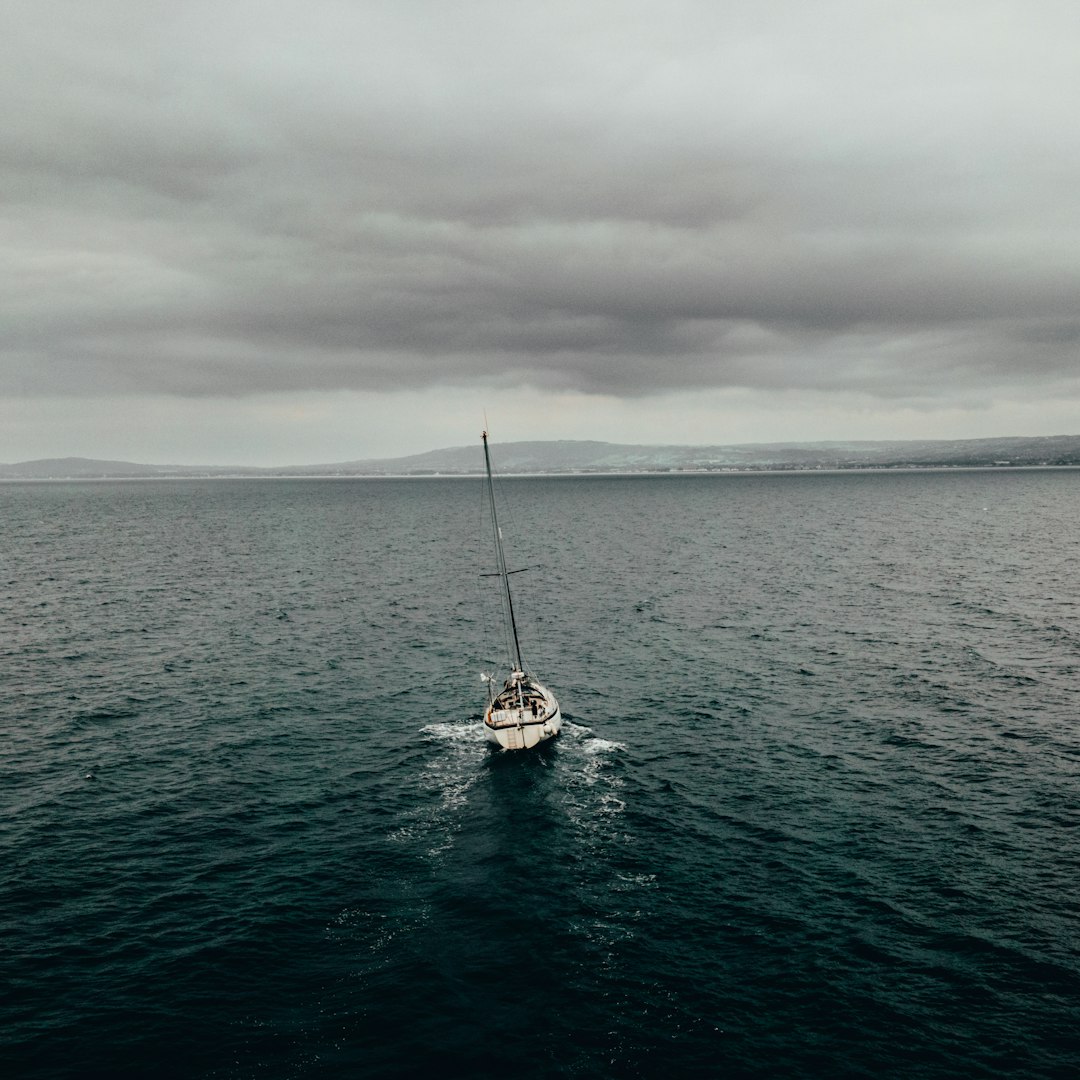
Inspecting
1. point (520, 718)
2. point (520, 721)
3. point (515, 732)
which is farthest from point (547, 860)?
point (520, 718)

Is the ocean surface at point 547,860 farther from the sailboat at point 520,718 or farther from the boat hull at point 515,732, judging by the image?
the sailboat at point 520,718

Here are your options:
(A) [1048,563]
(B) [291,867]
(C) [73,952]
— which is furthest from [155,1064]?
(A) [1048,563]

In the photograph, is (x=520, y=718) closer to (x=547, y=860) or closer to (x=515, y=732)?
(x=515, y=732)

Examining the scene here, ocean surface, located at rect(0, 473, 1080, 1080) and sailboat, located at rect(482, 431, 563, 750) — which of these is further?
sailboat, located at rect(482, 431, 563, 750)

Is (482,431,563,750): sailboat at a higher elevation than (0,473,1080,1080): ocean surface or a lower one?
higher

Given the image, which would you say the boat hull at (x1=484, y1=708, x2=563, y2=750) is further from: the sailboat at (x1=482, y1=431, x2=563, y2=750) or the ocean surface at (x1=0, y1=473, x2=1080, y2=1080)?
the ocean surface at (x1=0, y1=473, x2=1080, y2=1080)

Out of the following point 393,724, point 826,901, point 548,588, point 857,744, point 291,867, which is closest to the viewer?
point 826,901

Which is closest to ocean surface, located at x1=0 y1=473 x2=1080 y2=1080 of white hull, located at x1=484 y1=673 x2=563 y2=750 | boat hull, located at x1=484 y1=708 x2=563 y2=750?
boat hull, located at x1=484 y1=708 x2=563 y2=750

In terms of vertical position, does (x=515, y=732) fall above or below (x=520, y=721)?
below

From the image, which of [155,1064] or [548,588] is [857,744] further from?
[548,588]
